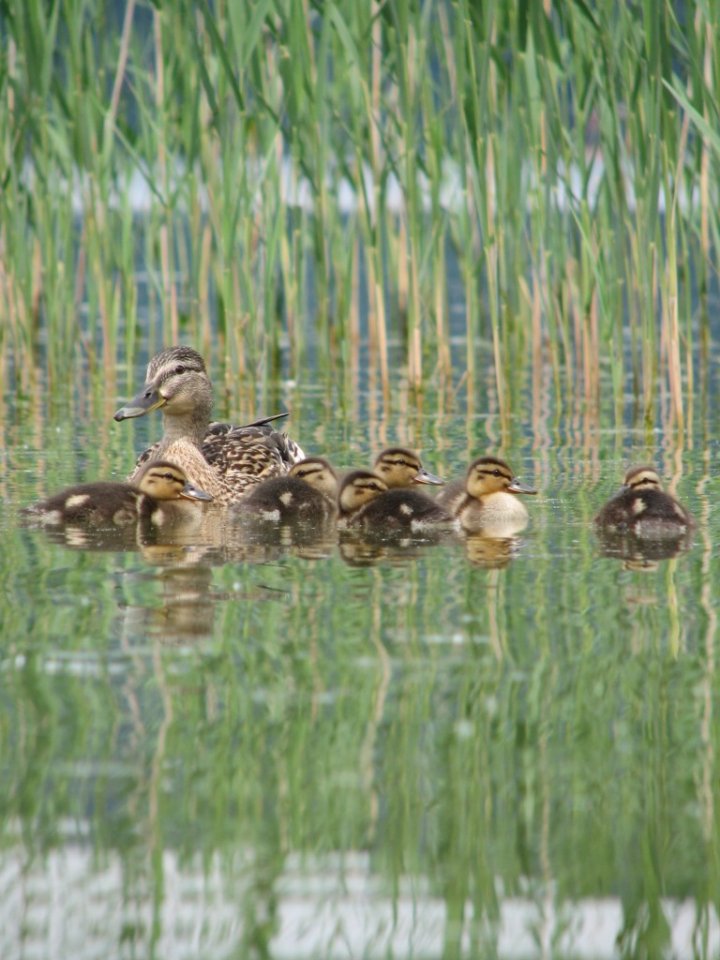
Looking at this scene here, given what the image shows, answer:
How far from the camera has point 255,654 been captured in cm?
366

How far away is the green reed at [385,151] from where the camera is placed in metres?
7.20

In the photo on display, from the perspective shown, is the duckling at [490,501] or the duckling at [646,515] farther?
the duckling at [490,501]

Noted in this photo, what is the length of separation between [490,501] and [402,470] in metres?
0.56

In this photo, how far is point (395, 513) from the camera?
5.36m

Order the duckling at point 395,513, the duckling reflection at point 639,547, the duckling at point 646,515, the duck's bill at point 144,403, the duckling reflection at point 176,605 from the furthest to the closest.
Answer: the duck's bill at point 144,403, the duckling at point 395,513, the duckling at point 646,515, the duckling reflection at point 639,547, the duckling reflection at point 176,605

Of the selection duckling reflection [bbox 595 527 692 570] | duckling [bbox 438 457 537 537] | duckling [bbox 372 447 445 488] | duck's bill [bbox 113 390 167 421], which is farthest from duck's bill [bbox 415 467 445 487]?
duck's bill [bbox 113 390 167 421]

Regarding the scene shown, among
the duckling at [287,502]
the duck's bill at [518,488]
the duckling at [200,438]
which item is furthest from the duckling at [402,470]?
the duckling at [200,438]

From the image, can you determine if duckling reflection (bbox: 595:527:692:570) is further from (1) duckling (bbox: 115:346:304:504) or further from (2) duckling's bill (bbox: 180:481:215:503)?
(1) duckling (bbox: 115:346:304:504)

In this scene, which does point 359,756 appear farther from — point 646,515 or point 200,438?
point 200,438

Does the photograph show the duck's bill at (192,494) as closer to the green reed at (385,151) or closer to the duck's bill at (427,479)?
the duck's bill at (427,479)

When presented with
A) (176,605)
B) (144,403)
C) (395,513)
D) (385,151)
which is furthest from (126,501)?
(385,151)

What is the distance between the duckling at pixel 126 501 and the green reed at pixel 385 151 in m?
2.20

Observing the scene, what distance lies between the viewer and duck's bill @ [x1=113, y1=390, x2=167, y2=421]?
249 inches

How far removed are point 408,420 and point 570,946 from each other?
603 centimetres
